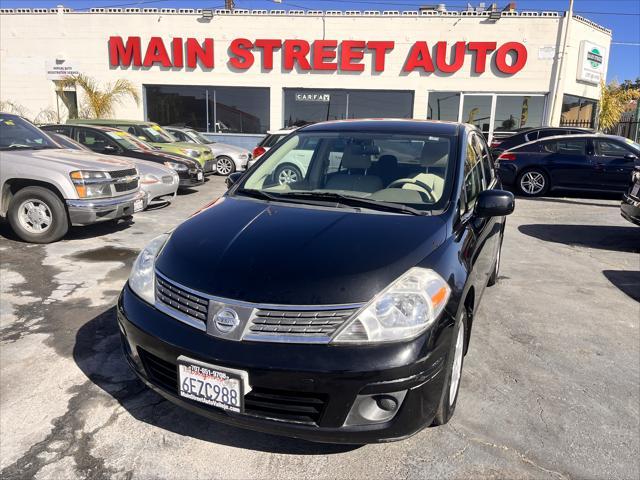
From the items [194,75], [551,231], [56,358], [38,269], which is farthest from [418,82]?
[56,358]

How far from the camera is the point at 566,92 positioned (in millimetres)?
17703

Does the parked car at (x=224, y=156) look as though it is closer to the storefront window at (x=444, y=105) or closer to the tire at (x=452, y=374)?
the storefront window at (x=444, y=105)

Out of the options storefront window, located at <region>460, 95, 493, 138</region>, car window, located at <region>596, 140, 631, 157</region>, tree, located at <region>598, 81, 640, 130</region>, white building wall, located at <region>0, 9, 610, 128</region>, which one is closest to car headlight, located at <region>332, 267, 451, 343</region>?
car window, located at <region>596, 140, 631, 157</region>

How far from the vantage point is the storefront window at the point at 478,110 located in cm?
1770

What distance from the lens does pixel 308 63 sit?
1773 cm

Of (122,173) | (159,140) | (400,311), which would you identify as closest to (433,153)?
(400,311)

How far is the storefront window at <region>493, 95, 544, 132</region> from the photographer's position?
17656 mm

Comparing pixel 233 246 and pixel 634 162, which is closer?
pixel 233 246

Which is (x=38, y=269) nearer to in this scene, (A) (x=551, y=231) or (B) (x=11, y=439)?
(B) (x=11, y=439)

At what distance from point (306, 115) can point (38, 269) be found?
14.4m

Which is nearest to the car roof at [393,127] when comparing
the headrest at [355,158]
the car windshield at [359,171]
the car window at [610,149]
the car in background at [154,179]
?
the car windshield at [359,171]

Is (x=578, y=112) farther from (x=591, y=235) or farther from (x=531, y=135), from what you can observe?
(x=591, y=235)

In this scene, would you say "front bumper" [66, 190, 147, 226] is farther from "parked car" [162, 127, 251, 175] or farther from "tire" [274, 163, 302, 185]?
"parked car" [162, 127, 251, 175]

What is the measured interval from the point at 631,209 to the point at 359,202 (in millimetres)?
5663
